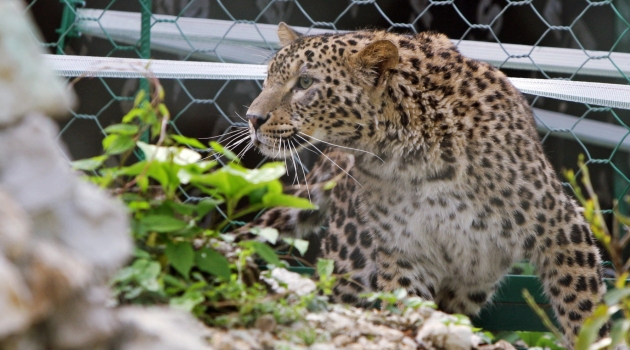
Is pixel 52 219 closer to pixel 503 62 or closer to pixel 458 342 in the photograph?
pixel 458 342

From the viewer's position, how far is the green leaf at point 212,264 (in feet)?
4.48

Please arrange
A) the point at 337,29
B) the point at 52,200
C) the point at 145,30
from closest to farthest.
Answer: the point at 52,200
the point at 145,30
the point at 337,29

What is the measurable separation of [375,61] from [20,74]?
146 cm

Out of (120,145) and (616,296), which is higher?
(120,145)

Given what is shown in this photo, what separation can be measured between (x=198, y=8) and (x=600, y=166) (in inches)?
84.6

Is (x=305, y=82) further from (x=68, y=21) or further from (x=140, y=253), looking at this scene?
(x=68, y=21)

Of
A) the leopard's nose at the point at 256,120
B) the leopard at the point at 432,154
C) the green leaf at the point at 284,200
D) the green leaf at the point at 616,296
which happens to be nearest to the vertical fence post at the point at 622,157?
the leopard at the point at 432,154

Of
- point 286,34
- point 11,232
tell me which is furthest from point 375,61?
point 11,232

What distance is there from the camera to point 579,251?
235 cm

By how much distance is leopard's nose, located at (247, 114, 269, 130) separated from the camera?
2303 millimetres

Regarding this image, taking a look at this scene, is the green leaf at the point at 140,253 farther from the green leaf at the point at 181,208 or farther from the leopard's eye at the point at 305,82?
the leopard's eye at the point at 305,82

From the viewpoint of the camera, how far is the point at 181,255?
1326 millimetres

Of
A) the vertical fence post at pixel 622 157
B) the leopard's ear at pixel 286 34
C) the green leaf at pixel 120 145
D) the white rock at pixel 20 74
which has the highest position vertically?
the white rock at pixel 20 74

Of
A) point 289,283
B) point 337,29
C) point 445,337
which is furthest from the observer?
point 337,29
